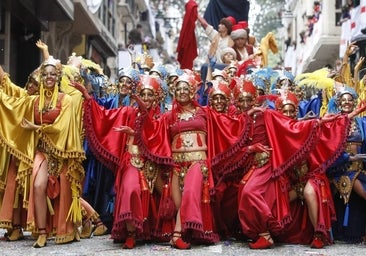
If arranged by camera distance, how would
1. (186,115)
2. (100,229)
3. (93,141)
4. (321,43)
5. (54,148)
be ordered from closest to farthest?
(54,148)
(186,115)
(93,141)
(100,229)
(321,43)

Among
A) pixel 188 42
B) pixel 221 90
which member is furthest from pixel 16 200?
pixel 188 42

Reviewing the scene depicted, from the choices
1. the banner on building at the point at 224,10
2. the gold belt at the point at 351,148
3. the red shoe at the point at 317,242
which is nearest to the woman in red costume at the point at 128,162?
the red shoe at the point at 317,242

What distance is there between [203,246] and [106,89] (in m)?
2.98

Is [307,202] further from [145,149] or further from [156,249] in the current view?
[145,149]

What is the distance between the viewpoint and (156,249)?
6742 millimetres

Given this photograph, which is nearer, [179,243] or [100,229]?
[179,243]

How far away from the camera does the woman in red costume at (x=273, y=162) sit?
22.5 feet

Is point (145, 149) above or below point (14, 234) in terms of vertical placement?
above

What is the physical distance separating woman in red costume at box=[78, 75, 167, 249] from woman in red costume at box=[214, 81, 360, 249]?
856 mm

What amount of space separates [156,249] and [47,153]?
4.93 feet

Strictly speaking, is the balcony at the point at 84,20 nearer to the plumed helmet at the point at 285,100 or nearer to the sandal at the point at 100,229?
the sandal at the point at 100,229

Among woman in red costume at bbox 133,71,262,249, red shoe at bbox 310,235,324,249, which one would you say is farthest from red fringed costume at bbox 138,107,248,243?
red shoe at bbox 310,235,324,249

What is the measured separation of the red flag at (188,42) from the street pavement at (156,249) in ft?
20.4

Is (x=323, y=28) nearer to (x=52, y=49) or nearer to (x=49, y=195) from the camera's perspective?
(x=52, y=49)
